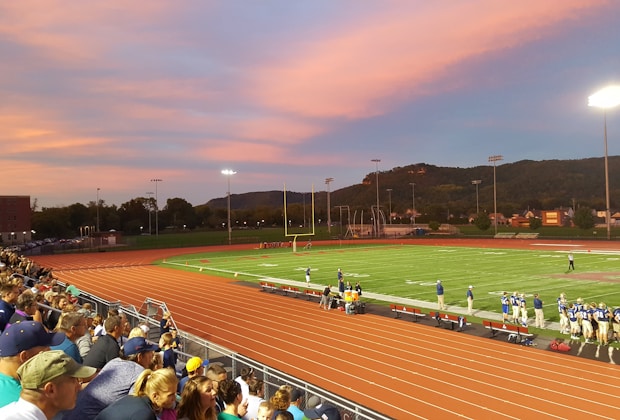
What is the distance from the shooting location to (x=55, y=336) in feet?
15.9

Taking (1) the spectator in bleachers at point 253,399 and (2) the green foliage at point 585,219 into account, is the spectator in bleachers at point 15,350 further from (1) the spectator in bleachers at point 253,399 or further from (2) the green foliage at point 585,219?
(2) the green foliage at point 585,219

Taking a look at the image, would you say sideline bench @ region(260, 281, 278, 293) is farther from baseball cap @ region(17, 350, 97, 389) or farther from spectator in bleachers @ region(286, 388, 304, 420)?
baseball cap @ region(17, 350, 97, 389)

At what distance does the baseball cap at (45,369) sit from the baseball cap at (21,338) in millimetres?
1153

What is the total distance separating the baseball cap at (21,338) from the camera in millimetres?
3893

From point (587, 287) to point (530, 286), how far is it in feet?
9.76

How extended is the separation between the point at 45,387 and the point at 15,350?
1.29 meters

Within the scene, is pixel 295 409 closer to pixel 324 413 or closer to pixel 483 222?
pixel 324 413

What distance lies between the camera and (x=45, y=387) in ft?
9.59

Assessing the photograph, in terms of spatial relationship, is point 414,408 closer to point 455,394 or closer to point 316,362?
point 455,394

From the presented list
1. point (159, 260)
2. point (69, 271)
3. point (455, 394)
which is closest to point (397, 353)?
point (455, 394)

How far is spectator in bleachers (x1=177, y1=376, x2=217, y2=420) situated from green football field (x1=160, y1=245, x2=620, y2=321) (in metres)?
19.3

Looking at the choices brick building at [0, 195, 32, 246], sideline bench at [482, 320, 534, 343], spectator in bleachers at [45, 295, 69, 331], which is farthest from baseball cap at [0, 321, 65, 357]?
brick building at [0, 195, 32, 246]

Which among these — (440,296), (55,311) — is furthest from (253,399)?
(440,296)

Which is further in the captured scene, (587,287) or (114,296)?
(114,296)
